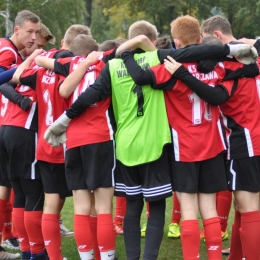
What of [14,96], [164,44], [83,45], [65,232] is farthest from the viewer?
[65,232]

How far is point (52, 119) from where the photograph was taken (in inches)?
217

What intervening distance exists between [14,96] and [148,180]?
1728mm

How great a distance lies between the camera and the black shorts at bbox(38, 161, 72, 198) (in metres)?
5.50

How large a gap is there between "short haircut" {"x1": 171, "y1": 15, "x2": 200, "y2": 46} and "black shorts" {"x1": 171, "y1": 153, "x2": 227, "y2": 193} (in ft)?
3.35

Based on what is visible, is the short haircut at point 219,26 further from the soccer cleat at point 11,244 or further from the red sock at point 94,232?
the soccer cleat at point 11,244

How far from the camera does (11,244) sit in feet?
22.5

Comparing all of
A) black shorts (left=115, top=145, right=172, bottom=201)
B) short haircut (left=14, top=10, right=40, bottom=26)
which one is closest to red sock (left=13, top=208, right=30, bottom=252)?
black shorts (left=115, top=145, right=172, bottom=201)

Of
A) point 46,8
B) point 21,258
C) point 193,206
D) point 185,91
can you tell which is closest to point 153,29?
point 185,91

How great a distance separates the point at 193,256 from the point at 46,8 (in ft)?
85.8

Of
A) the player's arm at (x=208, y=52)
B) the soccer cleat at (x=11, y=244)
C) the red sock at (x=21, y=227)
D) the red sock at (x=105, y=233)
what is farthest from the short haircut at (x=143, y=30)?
the soccer cleat at (x=11, y=244)

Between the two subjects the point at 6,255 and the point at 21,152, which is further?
the point at 6,255

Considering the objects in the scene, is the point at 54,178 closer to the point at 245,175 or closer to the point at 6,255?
→ the point at 6,255

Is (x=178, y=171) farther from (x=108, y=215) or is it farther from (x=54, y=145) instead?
(x=54, y=145)

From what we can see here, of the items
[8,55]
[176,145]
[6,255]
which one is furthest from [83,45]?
[6,255]
